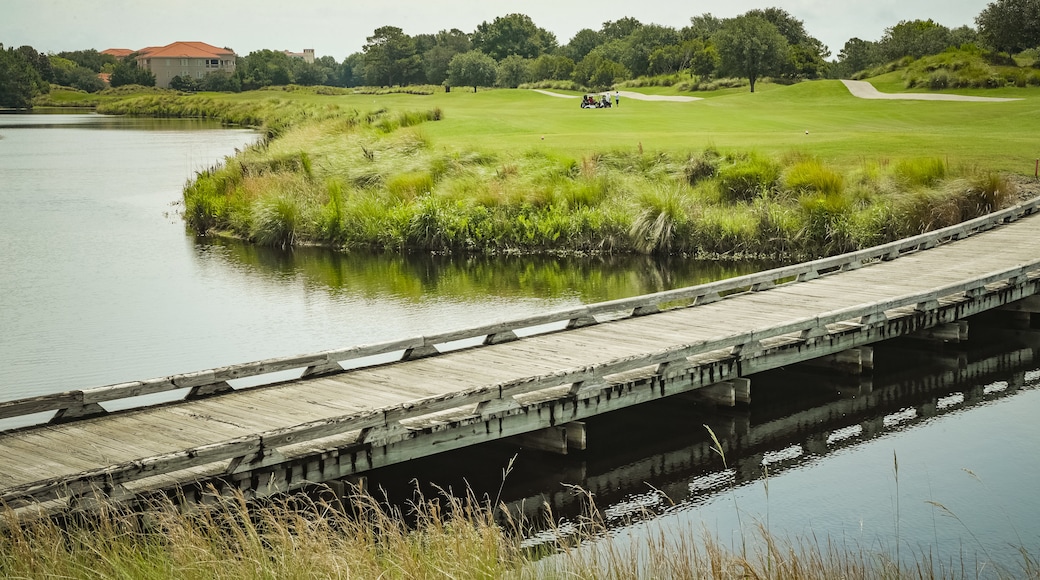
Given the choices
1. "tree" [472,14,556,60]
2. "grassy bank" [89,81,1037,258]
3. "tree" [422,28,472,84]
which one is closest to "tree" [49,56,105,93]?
"tree" [422,28,472,84]

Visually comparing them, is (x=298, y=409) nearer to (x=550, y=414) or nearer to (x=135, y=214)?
(x=550, y=414)

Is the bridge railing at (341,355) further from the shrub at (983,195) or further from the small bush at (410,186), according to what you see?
the small bush at (410,186)

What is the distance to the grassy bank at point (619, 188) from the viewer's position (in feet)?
85.0

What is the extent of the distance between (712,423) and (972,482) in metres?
3.34

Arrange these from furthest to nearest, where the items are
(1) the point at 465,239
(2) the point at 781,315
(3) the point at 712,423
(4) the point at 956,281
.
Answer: (1) the point at 465,239, (4) the point at 956,281, (2) the point at 781,315, (3) the point at 712,423

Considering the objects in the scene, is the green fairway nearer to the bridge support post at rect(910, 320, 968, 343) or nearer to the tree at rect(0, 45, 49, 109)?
the bridge support post at rect(910, 320, 968, 343)

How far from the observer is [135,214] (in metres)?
36.0

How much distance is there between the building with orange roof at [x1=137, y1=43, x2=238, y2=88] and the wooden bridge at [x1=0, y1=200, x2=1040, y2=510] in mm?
170148

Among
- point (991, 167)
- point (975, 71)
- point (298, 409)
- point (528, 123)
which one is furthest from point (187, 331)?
point (975, 71)

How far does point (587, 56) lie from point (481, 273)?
90.0 meters

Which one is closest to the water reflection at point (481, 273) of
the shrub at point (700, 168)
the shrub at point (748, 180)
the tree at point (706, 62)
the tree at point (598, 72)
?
the shrub at point (748, 180)

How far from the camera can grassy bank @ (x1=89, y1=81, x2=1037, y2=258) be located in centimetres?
A: 2592

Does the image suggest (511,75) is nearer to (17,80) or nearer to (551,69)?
(551,69)

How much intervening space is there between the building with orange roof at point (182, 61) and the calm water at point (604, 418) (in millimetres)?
152609
